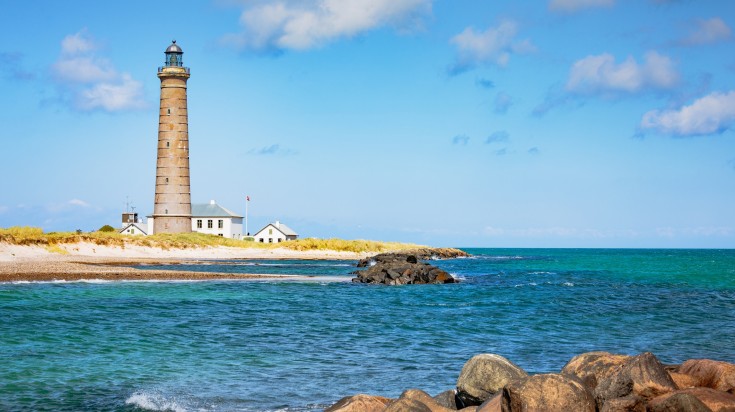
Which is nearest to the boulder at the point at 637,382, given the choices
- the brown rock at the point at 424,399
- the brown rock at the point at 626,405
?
the brown rock at the point at 626,405

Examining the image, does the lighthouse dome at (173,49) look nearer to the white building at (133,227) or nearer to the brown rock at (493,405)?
the white building at (133,227)

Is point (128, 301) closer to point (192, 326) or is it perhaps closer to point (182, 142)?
point (192, 326)

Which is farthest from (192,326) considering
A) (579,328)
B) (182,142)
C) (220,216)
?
(220,216)

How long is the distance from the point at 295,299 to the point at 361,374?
16572 millimetres

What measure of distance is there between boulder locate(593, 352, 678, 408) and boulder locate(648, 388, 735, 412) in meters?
0.43

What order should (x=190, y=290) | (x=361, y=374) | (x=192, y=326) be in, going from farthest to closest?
(x=190, y=290) < (x=192, y=326) < (x=361, y=374)

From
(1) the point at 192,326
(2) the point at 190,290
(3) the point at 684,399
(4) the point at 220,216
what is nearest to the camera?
(3) the point at 684,399

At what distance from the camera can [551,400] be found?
28.0 ft

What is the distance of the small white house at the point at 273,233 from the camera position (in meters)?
101

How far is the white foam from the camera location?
1198 cm

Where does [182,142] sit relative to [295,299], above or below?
above

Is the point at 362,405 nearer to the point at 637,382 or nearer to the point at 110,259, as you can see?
the point at 637,382

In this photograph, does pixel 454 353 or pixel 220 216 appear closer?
pixel 454 353

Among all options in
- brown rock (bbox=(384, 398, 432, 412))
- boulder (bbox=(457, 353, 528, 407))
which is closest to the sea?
boulder (bbox=(457, 353, 528, 407))
